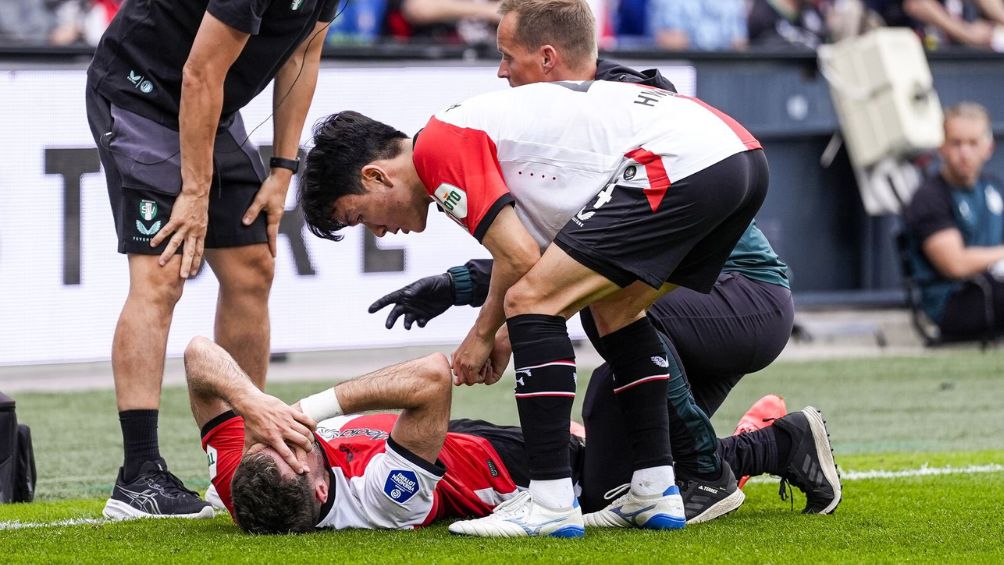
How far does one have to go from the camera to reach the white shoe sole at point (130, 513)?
4320 mm

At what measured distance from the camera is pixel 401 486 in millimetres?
3949

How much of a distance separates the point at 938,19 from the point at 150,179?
8112 mm

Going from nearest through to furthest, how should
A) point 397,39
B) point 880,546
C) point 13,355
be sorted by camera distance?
point 880,546
point 13,355
point 397,39

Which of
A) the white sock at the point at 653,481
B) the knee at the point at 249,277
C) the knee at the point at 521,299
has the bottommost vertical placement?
the white sock at the point at 653,481

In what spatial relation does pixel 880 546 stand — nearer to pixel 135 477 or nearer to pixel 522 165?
pixel 522 165

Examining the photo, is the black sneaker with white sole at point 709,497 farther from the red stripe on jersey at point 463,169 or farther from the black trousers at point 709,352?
the red stripe on jersey at point 463,169

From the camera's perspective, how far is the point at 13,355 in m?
7.57

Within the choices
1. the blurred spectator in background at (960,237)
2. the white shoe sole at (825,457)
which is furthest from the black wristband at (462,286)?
the blurred spectator in background at (960,237)

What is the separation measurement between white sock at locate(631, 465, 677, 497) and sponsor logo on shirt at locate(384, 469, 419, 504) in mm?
602

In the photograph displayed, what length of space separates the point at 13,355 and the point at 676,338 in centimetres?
436

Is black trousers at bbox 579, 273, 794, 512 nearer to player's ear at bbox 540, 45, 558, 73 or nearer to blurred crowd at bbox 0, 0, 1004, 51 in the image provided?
player's ear at bbox 540, 45, 558, 73

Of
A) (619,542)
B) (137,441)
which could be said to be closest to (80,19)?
(137,441)

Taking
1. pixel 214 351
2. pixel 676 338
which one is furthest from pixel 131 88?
pixel 676 338

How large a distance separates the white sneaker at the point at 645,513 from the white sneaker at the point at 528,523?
0.21 m
